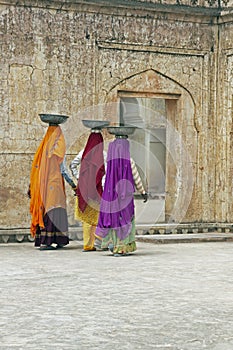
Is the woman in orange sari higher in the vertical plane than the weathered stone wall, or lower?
lower

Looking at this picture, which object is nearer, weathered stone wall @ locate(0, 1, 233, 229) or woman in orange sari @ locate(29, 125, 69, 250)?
woman in orange sari @ locate(29, 125, 69, 250)

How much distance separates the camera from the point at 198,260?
888 cm

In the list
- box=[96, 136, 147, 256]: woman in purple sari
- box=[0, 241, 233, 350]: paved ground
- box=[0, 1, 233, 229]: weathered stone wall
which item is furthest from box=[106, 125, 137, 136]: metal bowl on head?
box=[0, 1, 233, 229]: weathered stone wall

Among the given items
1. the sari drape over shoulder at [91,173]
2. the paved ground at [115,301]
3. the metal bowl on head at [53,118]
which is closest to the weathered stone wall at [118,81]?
the metal bowl on head at [53,118]

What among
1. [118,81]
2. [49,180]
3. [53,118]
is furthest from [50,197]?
[118,81]

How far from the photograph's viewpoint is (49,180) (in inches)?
394

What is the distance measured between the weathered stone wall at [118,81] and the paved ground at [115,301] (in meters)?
2.06

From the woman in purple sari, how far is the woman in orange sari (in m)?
0.75

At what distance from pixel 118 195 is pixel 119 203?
0.29 feet

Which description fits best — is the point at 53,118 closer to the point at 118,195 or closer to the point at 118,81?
the point at 118,195

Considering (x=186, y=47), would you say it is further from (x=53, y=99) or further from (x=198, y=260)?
(x=198, y=260)

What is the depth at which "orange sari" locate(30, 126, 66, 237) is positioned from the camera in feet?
32.7

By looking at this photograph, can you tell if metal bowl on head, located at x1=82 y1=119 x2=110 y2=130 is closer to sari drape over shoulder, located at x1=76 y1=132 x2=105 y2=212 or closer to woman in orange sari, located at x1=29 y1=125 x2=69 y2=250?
sari drape over shoulder, located at x1=76 y1=132 x2=105 y2=212

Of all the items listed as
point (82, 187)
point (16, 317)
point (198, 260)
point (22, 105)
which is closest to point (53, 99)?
point (22, 105)
